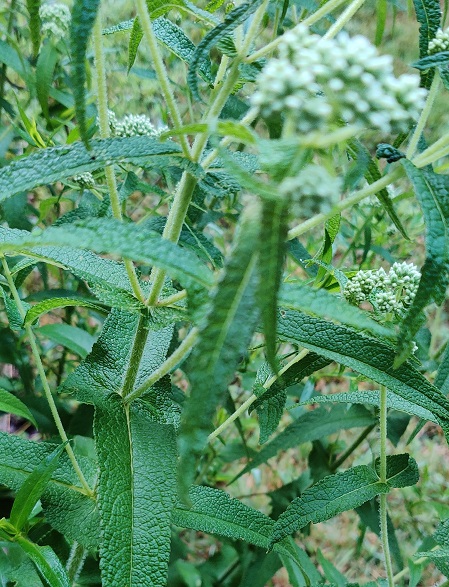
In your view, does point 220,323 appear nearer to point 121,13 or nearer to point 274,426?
point 274,426

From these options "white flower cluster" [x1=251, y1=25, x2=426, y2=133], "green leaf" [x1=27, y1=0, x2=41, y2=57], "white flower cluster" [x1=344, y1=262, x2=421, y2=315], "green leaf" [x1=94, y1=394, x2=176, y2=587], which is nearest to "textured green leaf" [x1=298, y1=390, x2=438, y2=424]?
"white flower cluster" [x1=344, y1=262, x2=421, y2=315]

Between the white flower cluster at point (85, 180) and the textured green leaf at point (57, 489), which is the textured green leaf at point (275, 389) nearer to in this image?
the textured green leaf at point (57, 489)

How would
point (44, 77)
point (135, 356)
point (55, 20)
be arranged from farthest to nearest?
point (55, 20) → point (44, 77) → point (135, 356)

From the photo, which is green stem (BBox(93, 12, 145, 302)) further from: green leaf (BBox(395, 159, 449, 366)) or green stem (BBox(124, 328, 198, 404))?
green leaf (BBox(395, 159, 449, 366))

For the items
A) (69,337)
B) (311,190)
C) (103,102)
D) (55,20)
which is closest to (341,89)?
(311,190)

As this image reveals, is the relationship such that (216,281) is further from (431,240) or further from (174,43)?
(174,43)

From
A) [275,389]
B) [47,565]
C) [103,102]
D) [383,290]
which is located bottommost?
[47,565]

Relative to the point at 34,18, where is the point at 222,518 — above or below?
below

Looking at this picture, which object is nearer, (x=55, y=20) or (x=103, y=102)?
(x=103, y=102)

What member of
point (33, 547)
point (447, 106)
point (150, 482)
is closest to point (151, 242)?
point (150, 482)

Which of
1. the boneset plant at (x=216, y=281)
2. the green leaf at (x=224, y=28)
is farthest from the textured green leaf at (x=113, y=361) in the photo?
the green leaf at (x=224, y=28)
